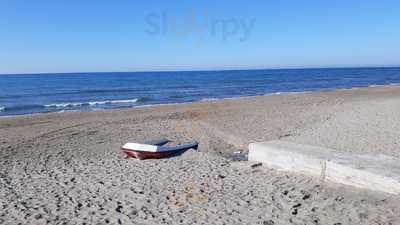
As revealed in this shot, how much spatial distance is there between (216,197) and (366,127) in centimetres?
845

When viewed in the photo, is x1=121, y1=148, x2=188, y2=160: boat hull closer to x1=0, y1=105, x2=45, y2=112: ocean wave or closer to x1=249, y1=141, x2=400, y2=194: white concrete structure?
x1=249, y1=141, x2=400, y2=194: white concrete structure

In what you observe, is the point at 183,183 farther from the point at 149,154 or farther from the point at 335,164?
the point at 149,154

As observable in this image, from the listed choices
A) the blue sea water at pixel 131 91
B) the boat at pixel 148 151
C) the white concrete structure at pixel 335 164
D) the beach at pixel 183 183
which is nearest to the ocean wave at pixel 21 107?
the blue sea water at pixel 131 91

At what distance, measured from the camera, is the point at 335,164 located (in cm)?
666

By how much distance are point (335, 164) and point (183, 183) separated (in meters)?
2.56

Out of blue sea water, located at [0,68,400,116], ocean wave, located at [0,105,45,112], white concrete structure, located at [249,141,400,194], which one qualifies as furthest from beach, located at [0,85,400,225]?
blue sea water, located at [0,68,400,116]

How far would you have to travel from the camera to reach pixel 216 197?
6.45 meters

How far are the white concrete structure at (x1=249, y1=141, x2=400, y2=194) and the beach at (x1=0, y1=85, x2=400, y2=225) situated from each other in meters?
0.17

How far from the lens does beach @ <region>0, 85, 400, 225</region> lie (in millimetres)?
5629

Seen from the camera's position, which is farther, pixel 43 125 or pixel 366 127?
pixel 43 125

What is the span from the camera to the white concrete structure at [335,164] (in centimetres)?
606

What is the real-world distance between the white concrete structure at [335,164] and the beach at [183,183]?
17 cm

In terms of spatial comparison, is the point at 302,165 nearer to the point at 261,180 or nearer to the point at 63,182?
the point at 261,180

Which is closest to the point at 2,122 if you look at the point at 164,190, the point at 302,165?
the point at 164,190
